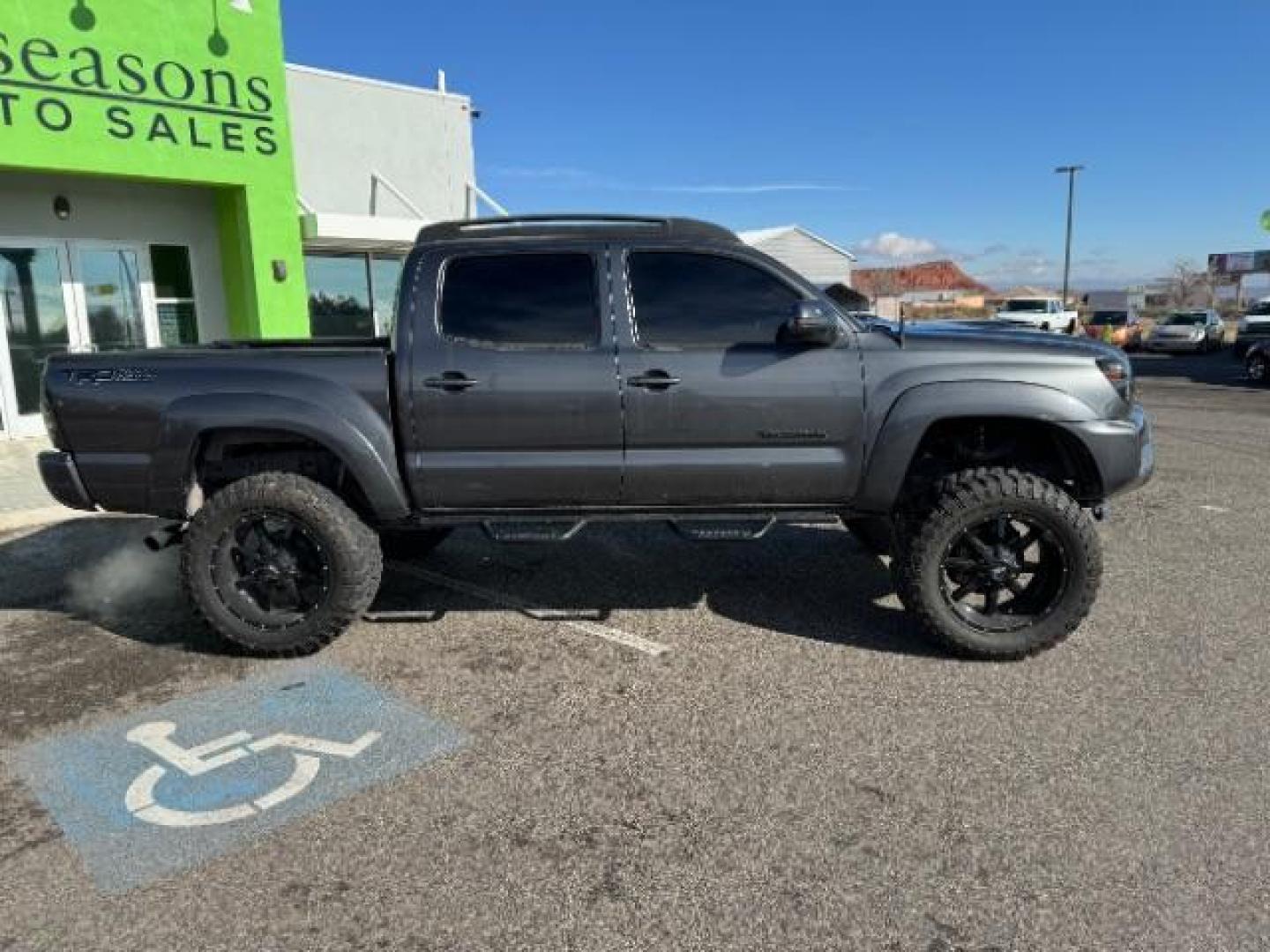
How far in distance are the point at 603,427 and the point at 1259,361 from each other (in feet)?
63.7

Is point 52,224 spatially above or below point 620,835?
above

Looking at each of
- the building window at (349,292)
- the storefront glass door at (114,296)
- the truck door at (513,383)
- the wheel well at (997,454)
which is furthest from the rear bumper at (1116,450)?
the building window at (349,292)

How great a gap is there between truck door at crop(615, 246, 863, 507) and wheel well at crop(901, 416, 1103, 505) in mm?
491

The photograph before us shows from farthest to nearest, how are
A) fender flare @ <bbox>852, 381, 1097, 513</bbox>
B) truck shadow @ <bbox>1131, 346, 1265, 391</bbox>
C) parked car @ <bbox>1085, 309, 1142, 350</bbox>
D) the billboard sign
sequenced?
the billboard sign → parked car @ <bbox>1085, 309, 1142, 350</bbox> → truck shadow @ <bbox>1131, 346, 1265, 391</bbox> → fender flare @ <bbox>852, 381, 1097, 513</bbox>

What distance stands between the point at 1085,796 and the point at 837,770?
825 mm

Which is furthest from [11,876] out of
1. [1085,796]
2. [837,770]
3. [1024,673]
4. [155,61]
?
[155,61]

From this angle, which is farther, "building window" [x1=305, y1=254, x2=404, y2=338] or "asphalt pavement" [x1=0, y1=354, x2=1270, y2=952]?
"building window" [x1=305, y1=254, x2=404, y2=338]

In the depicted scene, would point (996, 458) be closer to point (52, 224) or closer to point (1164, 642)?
point (1164, 642)

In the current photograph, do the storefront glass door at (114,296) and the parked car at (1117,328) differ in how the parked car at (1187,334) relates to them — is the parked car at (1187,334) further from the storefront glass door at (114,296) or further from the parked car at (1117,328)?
the storefront glass door at (114,296)

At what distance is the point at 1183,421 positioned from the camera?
43.1 ft

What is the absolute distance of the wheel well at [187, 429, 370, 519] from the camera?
4309 mm

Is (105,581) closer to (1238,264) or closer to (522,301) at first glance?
(522,301)

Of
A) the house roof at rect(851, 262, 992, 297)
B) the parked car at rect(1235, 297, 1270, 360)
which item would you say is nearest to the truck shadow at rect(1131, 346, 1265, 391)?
the parked car at rect(1235, 297, 1270, 360)

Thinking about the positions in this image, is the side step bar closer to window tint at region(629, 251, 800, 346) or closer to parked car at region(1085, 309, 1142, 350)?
window tint at region(629, 251, 800, 346)
